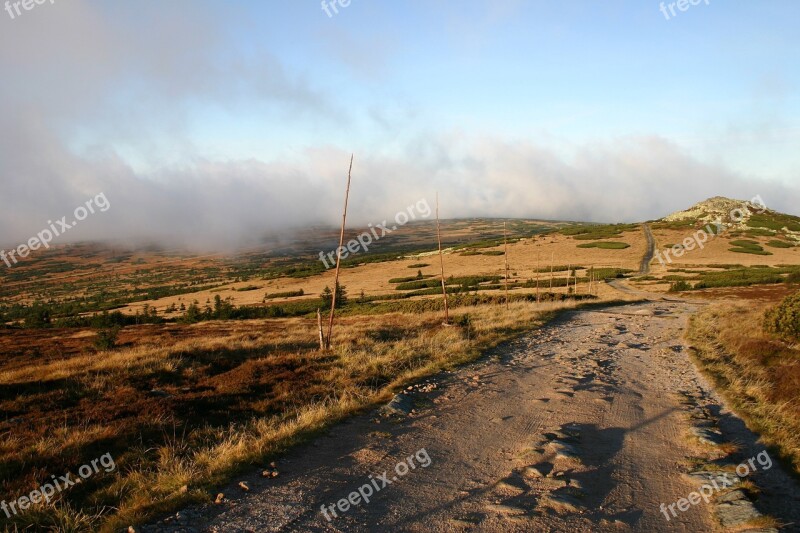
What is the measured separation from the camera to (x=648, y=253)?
3391 inches

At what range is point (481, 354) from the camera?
14.8 metres

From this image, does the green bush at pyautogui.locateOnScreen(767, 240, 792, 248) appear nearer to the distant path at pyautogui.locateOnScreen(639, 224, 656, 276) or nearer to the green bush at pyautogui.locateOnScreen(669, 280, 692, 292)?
the distant path at pyautogui.locateOnScreen(639, 224, 656, 276)

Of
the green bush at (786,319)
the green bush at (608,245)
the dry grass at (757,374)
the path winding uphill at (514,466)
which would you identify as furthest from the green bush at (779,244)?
the path winding uphill at (514,466)

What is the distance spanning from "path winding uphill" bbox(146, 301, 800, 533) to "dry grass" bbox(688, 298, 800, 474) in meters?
0.49

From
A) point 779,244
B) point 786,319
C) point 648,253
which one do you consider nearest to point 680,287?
point 786,319

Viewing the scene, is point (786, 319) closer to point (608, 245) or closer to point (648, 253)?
point (648, 253)

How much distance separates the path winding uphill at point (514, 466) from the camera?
17.7 ft

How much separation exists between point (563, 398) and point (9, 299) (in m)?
146

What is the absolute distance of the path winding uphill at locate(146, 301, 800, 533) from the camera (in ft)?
17.7

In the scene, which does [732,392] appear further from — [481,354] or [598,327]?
[598,327]

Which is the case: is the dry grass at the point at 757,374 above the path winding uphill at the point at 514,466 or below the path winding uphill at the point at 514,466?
below

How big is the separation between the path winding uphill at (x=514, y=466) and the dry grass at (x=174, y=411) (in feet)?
2.03

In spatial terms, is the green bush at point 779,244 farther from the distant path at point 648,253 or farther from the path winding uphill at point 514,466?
the path winding uphill at point 514,466

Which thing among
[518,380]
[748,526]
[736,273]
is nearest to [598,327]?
[518,380]
